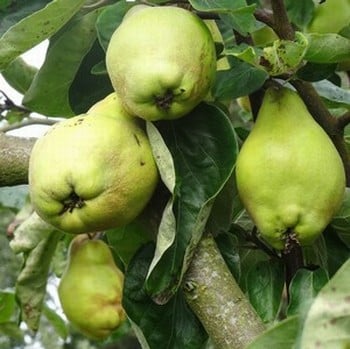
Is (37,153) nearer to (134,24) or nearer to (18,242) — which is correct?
(134,24)

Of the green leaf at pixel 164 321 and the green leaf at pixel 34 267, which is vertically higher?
the green leaf at pixel 164 321

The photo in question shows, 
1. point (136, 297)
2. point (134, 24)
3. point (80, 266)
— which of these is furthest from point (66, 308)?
point (134, 24)

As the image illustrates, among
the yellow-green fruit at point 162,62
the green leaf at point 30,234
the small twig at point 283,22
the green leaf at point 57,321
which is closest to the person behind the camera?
the yellow-green fruit at point 162,62

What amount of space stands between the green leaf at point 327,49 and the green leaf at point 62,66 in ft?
0.82

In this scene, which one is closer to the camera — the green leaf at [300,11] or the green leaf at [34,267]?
the green leaf at [300,11]

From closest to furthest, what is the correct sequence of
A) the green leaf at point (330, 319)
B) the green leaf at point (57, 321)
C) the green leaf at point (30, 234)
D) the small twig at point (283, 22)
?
the green leaf at point (330, 319)
the small twig at point (283, 22)
the green leaf at point (30, 234)
the green leaf at point (57, 321)

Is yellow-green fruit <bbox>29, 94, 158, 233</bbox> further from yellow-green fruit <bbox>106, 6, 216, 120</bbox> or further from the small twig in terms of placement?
the small twig

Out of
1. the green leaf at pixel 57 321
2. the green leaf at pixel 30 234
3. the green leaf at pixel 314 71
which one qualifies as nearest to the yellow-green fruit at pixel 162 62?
the green leaf at pixel 314 71

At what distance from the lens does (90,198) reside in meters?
0.84

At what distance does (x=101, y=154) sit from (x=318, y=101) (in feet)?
0.83

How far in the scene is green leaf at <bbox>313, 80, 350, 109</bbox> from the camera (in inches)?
43.3

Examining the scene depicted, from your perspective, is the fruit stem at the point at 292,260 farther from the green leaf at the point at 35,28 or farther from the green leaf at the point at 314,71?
the green leaf at the point at 35,28

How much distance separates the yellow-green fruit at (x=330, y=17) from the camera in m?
1.02

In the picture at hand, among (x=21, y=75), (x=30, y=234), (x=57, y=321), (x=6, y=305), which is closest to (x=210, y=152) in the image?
(x=30, y=234)
